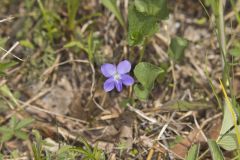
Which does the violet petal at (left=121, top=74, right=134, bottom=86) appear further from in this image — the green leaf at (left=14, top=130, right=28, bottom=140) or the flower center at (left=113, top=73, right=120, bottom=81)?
the green leaf at (left=14, top=130, right=28, bottom=140)

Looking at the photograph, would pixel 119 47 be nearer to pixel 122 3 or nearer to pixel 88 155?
pixel 122 3

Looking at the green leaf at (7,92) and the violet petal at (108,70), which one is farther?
the green leaf at (7,92)

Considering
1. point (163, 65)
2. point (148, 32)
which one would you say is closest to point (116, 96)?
point (163, 65)

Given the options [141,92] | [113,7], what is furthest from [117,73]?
[113,7]

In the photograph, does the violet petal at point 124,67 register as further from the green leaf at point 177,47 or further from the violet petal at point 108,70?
the green leaf at point 177,47

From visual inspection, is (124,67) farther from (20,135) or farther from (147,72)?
(20,135)

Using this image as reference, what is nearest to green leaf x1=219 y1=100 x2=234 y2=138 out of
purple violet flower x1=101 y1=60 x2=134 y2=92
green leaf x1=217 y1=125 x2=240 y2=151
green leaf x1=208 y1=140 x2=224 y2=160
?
green leaf x1=217 y1=125 x2=240 y2=151

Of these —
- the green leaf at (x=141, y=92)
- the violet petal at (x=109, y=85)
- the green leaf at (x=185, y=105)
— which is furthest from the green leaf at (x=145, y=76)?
the green leaf at (x=185, y=105)
